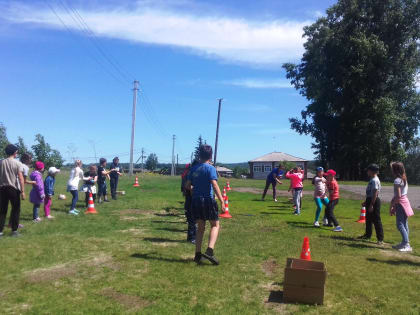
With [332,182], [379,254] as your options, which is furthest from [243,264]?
[332,182]

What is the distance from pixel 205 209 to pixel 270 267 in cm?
146

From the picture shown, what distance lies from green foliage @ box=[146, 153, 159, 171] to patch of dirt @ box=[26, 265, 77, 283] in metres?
127

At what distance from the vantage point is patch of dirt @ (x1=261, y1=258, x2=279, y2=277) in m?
6.29

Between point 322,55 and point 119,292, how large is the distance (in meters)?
39.3

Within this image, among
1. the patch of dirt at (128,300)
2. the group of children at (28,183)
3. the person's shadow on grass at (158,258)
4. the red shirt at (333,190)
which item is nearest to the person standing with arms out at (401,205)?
the red shirt at (333,190)

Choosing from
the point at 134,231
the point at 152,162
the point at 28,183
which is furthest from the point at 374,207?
the point at 152,162

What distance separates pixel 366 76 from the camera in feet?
130

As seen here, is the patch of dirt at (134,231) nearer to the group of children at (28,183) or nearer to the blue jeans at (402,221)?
the group of children at (28,183)

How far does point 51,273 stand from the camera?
587 centimetres

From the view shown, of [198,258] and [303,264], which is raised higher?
[303,264]

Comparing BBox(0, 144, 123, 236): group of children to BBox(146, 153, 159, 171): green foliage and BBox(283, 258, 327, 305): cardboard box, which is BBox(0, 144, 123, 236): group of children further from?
BBox(146, 153, 159, 171): green foliage

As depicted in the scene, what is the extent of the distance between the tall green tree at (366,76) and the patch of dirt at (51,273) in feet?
120

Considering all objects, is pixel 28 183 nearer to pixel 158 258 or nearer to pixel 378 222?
pixel 158 258

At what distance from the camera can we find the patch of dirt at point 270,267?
20.6 feet
